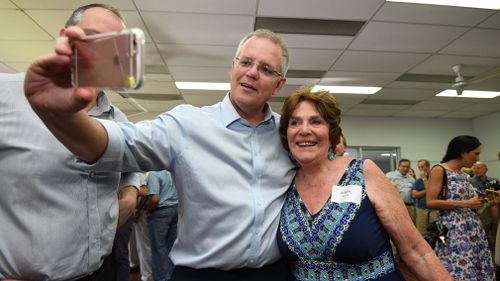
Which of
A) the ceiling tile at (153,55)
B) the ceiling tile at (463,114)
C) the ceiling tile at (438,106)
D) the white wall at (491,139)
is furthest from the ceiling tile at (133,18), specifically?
the white wall at (491,139)

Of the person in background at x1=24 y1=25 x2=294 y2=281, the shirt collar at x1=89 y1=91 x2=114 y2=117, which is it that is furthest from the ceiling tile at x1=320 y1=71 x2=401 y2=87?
the shirt collar at x1=89 y1=91 x2=114 y2=117

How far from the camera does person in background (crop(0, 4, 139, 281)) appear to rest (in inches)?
38.2

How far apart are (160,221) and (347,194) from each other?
318 cm

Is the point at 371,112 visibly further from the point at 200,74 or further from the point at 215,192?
the point at 215,192

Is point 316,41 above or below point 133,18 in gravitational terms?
below

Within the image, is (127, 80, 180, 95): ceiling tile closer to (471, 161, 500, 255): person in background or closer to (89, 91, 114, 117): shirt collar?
(471, 161, 500, 255): person in background

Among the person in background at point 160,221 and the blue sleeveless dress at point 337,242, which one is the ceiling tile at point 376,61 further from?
the blue sleeveless dress at point 337,242

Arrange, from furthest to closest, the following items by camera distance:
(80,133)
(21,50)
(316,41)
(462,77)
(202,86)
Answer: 1. (202,86)
2. (462,77)
3. (21,50)
4. (316,41)
5. (80,133)

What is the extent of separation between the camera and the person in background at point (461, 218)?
2.84 meters

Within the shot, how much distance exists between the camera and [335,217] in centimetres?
133

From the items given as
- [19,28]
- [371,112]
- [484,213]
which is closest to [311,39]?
[484,213]

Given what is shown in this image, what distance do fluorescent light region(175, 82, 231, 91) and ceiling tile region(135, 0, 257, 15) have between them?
272cm

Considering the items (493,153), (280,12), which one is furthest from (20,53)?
(493,153)

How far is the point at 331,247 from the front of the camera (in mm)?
1298
